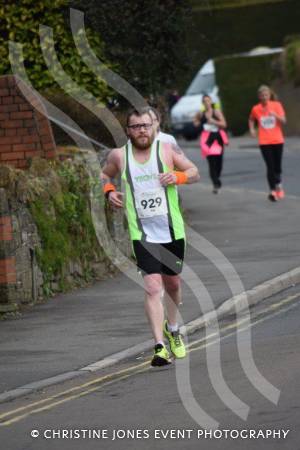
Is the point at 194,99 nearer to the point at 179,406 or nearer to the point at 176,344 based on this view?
the point at 176,344

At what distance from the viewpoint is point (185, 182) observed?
10.4 meters

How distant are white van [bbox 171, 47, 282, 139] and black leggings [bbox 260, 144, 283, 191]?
16.7 metres

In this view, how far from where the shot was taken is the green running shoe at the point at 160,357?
10359mm

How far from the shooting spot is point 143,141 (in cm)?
1034

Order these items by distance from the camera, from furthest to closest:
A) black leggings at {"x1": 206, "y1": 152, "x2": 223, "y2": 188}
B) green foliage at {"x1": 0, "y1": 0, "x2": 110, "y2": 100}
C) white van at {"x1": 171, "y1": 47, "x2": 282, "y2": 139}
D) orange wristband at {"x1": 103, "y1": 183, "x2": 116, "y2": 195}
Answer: white van at {"x1": 171, "y1": 47, "x2": 282, "y2": 139} → black leggings at {"x1": 206, "y1": 152, "x2": 223, "y2": 188} → green foliage at {"x1": 0, "y1": 0, "x2": 110, "y2": 100} → orange wristband at {"x1": 103, "y1": 183, "x2": 116, "y2": 195}

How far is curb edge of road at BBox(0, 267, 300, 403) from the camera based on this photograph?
1000cm

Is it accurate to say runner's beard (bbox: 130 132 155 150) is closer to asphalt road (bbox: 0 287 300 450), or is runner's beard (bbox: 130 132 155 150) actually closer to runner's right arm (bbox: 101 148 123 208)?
runner's right arm (bbox: 101 148 123 208)

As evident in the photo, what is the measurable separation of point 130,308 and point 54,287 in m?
1.53

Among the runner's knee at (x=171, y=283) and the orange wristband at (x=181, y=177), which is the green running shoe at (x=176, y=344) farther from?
the orange wristband at (x=181, y=177)

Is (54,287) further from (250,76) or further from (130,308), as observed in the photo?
(250,76)

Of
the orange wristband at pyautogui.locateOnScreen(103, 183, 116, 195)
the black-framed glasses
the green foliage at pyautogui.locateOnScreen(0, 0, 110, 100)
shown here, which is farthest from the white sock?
the green foliage at pyautogui.locateOnScreen(0, 0, 110, 100)

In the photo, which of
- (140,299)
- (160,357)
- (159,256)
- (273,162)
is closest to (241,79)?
(273,162)

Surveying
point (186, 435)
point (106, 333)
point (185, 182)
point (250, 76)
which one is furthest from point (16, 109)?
point (250, 76)

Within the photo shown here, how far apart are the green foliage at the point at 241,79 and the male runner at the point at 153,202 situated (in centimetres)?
3007
